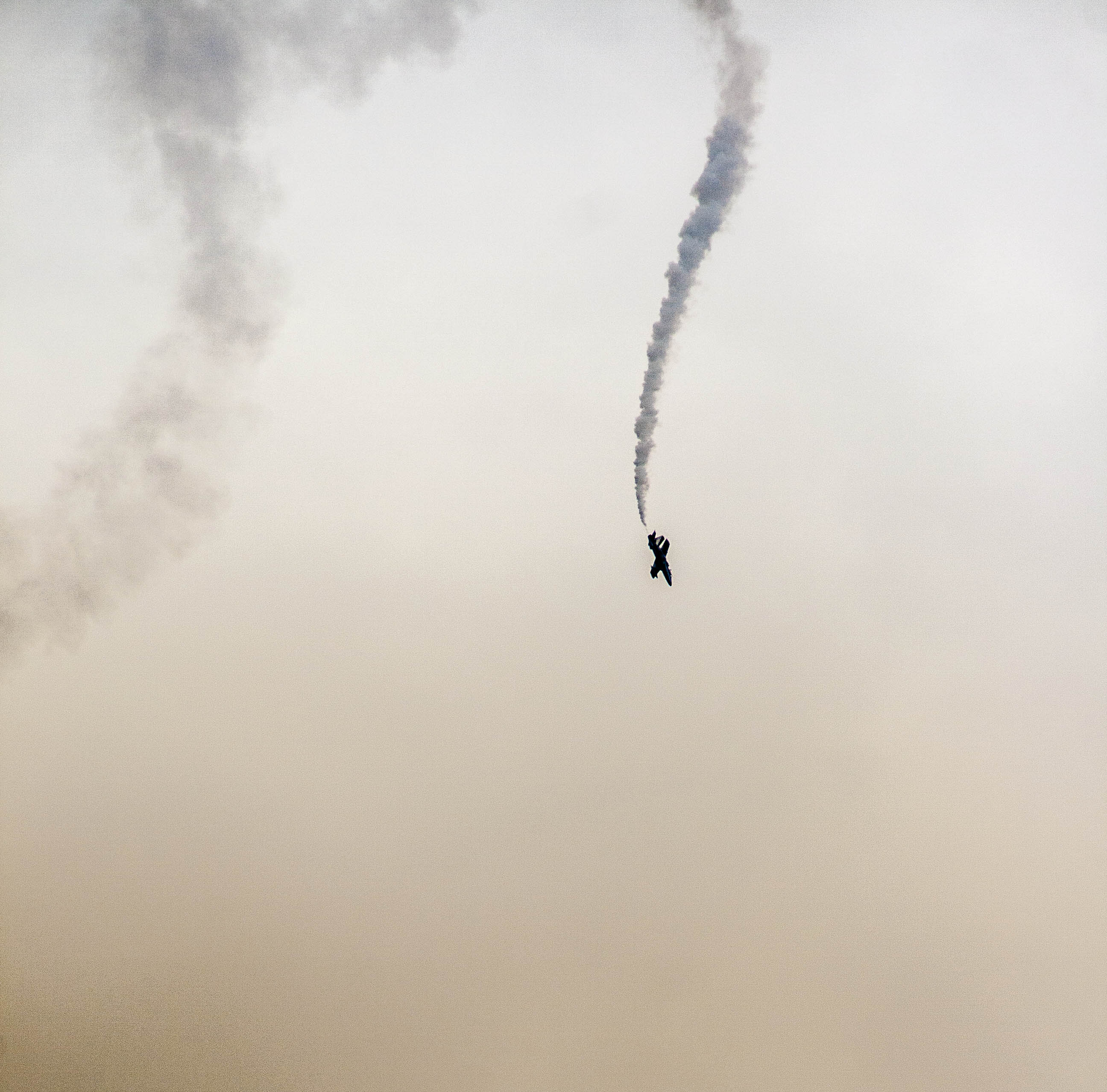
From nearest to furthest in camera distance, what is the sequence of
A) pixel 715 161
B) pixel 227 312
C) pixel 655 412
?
1. pixel 715 161
2. pixel 655 412
3. pixel 227 312

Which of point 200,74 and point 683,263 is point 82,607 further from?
point 683,263

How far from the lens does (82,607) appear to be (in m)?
28.9

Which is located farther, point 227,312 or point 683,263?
point 227,312

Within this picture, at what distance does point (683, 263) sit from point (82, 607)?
23.1 m

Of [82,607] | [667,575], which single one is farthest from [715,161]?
[82,607]

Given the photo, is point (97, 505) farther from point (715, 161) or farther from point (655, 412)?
point (715, 161)

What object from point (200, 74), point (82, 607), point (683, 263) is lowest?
point (82, 607)

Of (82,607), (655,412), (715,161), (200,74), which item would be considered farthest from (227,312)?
(715,161)

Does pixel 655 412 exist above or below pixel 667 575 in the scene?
above

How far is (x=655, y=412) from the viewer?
25297 mm

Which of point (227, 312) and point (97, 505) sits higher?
point (227, 312)

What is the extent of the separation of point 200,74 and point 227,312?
705cm

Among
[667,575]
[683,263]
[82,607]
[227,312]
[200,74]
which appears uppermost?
A: [200,74]

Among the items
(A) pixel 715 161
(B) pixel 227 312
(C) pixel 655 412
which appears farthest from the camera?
(B) pixel 227 312
